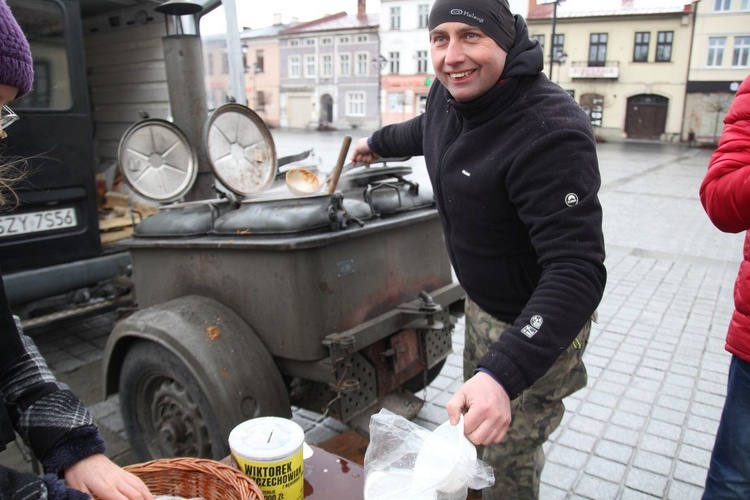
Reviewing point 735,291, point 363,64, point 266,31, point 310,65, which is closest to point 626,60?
point 363,64

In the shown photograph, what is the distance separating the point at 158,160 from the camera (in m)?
3.44

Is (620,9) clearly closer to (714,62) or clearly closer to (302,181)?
(714,62)

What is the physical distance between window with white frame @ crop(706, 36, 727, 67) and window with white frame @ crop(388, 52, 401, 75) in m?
19.7

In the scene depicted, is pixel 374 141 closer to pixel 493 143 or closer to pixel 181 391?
pixel 493 143

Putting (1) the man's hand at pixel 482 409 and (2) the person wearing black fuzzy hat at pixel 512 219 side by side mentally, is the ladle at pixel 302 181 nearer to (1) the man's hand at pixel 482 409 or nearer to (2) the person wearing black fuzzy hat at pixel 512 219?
(2) the person wearing black fuzzy hat at pixel 512 219

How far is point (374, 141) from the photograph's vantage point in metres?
2.86

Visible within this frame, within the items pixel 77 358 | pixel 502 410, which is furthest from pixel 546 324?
pixel 77 358

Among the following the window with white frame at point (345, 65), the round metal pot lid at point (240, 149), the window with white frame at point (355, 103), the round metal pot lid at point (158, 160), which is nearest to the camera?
the round metal pot lid at point (240, 149)

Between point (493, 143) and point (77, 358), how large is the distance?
14.5 feet

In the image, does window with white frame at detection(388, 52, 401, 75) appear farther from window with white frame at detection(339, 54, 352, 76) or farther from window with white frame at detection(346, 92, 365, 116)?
window with white frame at detection(339, 54, 352, 76)

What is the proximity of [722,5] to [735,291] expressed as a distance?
38206 millimetres

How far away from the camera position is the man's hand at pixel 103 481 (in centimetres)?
139

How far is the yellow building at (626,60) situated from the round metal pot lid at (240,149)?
3458cm

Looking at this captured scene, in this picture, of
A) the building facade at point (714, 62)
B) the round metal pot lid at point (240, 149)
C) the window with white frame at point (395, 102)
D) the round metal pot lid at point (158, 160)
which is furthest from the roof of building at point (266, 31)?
the round metal pot lid at point (240, 149)
